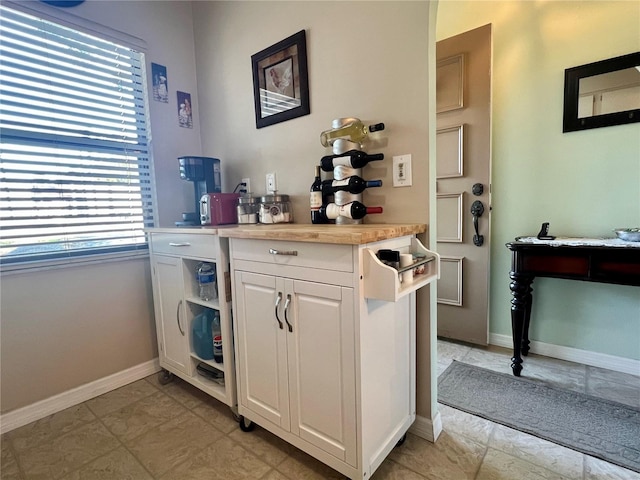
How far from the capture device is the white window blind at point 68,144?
1.58m

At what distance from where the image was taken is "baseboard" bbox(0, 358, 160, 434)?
160cm

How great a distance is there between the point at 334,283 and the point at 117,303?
162 cm

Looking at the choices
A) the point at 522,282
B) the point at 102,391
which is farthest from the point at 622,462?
the point at 102,391

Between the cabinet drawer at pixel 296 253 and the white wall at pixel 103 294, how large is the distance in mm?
1084

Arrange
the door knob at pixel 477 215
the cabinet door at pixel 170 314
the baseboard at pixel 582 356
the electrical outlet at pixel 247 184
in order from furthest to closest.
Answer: the door knob at pixel 477 215 < the electrical outlet at pixel 247 184 < the baseboard at pixel 582 356 < the cabinet door at pixel 170 314

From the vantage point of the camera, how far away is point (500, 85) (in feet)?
7.18

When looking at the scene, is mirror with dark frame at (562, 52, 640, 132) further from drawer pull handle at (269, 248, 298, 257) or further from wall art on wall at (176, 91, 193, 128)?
wall art on wall at (176, 91, 193, 128)

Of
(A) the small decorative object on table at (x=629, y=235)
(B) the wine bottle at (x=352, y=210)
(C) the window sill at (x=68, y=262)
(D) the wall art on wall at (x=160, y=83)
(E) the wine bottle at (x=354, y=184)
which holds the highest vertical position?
(D) the wall art on wall at (x=160, y=83)

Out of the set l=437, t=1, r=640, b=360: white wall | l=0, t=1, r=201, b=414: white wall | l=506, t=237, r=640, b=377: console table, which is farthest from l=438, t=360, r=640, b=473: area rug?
l=0, t=1, r=201, b=414: white wall

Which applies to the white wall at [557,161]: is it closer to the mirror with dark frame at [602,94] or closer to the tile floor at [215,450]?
the mirror with dark frame at [602,94]

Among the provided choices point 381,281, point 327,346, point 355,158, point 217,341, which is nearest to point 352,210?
point 355,158

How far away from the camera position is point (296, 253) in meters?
1.15

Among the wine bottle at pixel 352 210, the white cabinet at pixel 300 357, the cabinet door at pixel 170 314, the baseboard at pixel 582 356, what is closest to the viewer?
the white cabinet at pixel 300 357

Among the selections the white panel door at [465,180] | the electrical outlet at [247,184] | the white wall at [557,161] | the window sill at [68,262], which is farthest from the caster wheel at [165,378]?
the white wall at [557,161]
